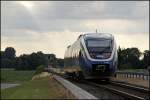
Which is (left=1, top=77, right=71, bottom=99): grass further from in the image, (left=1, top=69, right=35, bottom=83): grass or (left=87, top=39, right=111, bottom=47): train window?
(left=1, top=69, right=35, bottom=83): grass

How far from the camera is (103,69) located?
40.9 meters

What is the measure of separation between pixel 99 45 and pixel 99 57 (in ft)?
4.16

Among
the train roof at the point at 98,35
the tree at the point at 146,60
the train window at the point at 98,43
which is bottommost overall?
the tree at the point at 146,60

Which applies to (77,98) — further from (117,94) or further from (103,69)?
(103,69)

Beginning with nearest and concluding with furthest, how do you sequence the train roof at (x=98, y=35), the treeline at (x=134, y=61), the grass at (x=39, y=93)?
the grass at (x=39, y=93), the train roof at (x=98, y=35), the treeline at (x=134, y=61)

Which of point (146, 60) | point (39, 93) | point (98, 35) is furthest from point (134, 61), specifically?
point (39, 93)

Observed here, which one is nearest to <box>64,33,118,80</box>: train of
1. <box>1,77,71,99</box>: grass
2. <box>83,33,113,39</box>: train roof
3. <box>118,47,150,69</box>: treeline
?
<box>83,33,113,39</box>: train roof

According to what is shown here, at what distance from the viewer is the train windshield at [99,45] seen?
41719 millimetres

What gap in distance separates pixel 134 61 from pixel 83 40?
9084 centimetres

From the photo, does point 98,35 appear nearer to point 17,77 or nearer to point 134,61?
point 134,61

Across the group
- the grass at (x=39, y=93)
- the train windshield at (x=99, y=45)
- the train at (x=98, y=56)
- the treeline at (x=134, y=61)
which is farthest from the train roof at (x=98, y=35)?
the treeline at (x=134, y=61)

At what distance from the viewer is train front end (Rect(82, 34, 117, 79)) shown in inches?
1610

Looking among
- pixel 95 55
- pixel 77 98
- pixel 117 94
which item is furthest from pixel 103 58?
pixel 77 98

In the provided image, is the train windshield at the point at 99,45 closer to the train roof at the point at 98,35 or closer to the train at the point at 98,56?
the train at the point at 98,56
